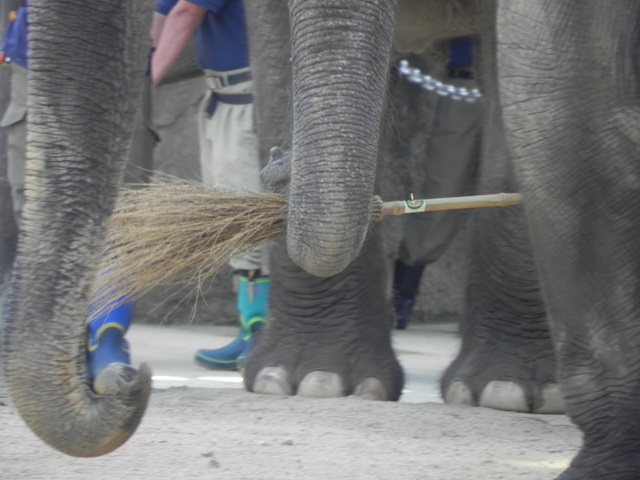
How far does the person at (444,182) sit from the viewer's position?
18.2 feet

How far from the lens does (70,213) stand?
6.80ft

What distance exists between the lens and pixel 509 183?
3525mm

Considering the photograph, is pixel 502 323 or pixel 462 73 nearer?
pixel 502 323

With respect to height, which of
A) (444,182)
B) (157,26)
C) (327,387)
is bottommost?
(327,387)

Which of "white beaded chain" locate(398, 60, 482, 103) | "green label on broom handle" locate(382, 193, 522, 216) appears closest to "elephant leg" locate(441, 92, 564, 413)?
"green label on broom handle" locate(382, 193, 522, 216)

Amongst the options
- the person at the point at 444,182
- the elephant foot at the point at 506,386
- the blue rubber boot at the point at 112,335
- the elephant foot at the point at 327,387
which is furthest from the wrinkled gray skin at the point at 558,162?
the person at the point at 444,182

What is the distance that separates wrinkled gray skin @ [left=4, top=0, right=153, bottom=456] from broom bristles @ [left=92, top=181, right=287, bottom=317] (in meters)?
0.82

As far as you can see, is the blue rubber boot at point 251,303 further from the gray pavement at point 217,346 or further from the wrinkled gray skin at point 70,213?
the wrinkled gray skin at point 70,213

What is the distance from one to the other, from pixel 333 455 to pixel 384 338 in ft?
3.00

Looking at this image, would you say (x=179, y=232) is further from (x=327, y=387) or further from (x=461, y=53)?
(x=461, y=53)

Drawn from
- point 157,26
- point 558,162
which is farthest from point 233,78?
point 558,162

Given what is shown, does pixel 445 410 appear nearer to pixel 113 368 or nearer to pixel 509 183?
pixel 509 183

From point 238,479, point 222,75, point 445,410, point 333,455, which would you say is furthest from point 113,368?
point 222,75

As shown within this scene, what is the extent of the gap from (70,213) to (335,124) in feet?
1.96
